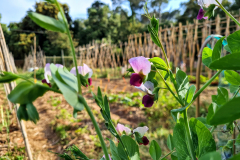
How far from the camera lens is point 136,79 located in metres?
0.30

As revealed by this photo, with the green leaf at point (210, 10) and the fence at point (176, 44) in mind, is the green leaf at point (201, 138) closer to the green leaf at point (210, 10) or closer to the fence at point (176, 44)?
the green leaf at point (210, 10)

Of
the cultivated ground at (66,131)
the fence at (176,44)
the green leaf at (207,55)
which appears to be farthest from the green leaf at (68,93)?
the fence at (176,44)

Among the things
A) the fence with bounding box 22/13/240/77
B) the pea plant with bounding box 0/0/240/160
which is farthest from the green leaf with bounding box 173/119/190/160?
the fence with bounding box 22/13/240/77

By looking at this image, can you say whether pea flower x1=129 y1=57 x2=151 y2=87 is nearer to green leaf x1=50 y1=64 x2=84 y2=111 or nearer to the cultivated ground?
green leaf x1=50 y1=64 x2=84 y2=111

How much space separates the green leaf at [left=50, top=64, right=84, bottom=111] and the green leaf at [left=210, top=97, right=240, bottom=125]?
0.42 feet

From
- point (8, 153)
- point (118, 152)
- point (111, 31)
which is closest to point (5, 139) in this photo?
point (8, 153)

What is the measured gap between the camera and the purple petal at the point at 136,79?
30cm

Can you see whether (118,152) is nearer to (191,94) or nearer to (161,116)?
(191,94)

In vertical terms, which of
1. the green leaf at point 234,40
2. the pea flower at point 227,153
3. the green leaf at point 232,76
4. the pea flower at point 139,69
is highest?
the green leaf at point 234,40

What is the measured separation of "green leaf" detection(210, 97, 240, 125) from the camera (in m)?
0.16

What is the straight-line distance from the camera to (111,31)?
1688 cm

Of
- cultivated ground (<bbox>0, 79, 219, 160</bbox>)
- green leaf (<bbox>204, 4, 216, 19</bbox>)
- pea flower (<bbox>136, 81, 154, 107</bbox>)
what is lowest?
cultivated ground (<bbox>0, 79, 219, 160</bbox>)

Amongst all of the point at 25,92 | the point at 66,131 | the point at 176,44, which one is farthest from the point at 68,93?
the point at 176,44

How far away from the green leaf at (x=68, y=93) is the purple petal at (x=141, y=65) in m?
0.13
